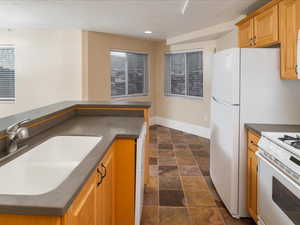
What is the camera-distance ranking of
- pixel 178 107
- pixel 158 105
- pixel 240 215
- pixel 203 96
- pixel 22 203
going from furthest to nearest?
pixel 158 105 → pixel 178 107 → pixel 203 96 → pixel 240 215 → pixel 22 203

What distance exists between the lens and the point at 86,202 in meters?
1.21

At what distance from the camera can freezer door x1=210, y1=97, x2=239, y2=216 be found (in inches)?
96.7

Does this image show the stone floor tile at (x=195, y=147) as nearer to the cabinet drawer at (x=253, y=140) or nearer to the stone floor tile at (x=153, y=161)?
the stone floor tile at (x=153, y=161)

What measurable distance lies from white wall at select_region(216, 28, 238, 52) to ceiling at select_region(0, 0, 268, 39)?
0.31m

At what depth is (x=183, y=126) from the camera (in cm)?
653

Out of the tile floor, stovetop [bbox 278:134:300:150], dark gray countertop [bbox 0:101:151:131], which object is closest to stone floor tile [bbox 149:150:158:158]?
the tile floor

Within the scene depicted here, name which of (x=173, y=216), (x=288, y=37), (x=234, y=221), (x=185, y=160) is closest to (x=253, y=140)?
(x=234, y=221)

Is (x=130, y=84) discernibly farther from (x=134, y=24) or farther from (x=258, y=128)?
(x=258, y=128)

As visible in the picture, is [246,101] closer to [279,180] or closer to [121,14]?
[279,180]

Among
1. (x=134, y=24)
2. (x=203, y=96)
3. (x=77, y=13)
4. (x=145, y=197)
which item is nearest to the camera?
(x=145, y=197)

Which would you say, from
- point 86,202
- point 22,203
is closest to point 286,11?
point 86,202

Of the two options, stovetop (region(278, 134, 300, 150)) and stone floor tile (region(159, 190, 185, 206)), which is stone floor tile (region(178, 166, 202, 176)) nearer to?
stone floor tile (region(159, 190, 185, 206))

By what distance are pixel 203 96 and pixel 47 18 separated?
3561mm

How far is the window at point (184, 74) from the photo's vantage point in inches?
239
